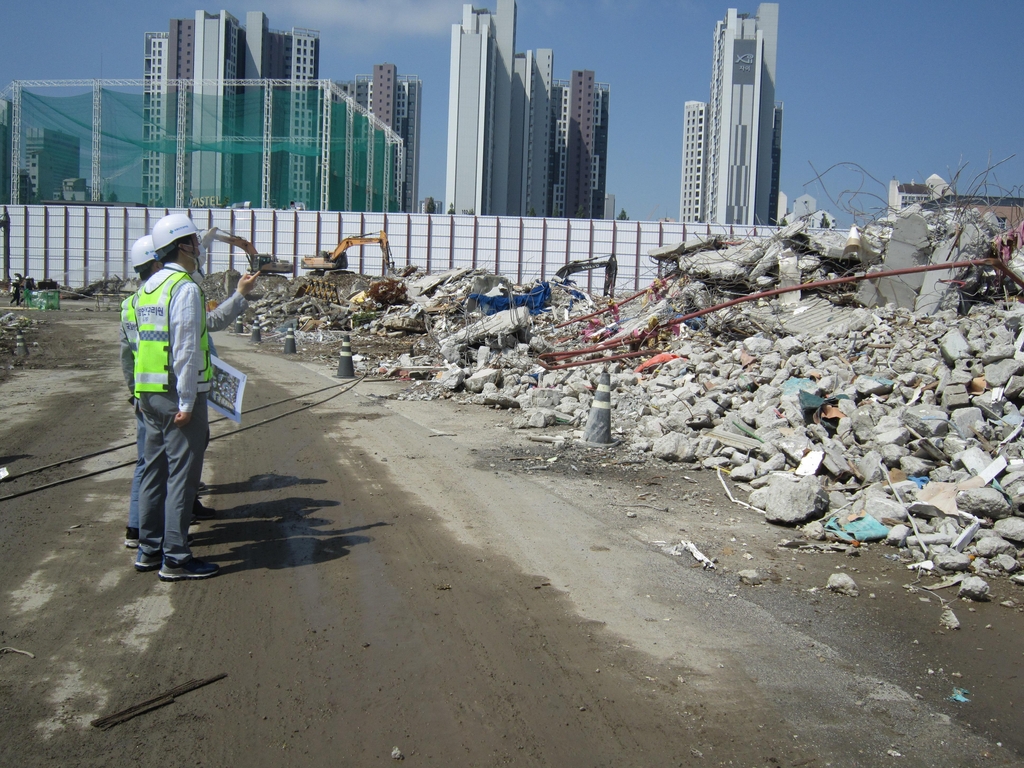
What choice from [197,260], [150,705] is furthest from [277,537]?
[150,705]

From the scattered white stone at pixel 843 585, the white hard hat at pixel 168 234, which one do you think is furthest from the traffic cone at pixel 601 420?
the white hard hat at pixel 168 234

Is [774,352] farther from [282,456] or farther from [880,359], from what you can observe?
[282,456]

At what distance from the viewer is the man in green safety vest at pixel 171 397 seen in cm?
455

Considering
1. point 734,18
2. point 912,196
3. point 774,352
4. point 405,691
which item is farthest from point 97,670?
point 734,18

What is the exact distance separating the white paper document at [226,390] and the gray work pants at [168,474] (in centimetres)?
26

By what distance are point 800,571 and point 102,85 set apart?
2131 inches

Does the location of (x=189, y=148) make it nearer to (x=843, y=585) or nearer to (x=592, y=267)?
(x=592, y=267)

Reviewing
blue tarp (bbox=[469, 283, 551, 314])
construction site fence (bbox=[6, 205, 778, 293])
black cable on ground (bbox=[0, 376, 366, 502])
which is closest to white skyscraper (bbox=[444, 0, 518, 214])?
construction site fence (bbox=[6, 205, 778, 293])

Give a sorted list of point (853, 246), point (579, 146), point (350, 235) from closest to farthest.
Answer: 1. point (853, 246)
2. point (350, 235)
3. point (579, 146)

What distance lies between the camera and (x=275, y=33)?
8612 centimetres

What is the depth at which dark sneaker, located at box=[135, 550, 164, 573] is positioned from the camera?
480 cm

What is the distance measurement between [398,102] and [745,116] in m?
63.6

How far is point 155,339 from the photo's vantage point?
181 inches

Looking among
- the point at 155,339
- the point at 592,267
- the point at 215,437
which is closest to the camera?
the point at 155,339
